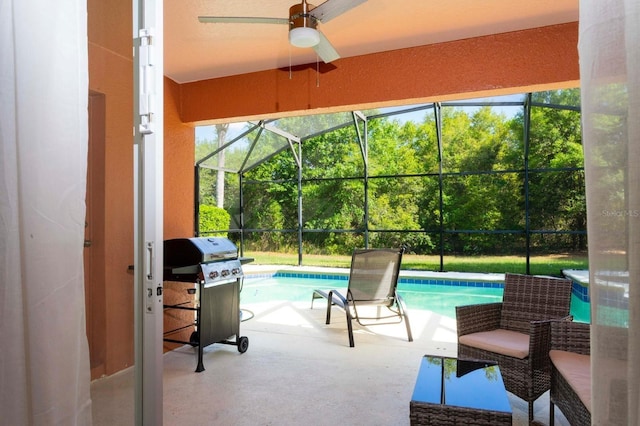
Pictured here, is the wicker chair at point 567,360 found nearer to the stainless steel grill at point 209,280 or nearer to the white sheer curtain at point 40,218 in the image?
the white sheer curtain at point 40,218

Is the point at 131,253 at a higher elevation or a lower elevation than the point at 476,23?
lower

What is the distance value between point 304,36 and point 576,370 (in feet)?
8.41

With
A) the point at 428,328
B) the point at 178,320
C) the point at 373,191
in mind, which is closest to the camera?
the point at 178,320

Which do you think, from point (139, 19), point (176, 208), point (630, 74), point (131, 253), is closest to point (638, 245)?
point (630, 74)

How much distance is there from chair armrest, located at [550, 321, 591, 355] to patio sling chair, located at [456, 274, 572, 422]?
0.04 meters

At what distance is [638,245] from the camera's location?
2.61ft

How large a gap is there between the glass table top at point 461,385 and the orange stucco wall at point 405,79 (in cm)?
233

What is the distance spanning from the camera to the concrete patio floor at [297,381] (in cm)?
272

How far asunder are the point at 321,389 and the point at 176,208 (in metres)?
2.43

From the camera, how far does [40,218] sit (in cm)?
119

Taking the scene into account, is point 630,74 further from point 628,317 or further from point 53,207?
point 53,207

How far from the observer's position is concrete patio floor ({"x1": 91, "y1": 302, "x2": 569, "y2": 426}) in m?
2.72

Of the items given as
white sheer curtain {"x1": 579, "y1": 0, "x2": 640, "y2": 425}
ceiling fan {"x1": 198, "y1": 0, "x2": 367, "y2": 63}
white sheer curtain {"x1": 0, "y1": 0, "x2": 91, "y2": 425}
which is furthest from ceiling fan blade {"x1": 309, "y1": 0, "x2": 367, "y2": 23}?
white sheer curtain {"x1": 579, "y1": 0, "x2": 640, "y2": 425}

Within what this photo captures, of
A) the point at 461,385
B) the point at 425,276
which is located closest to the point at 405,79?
the point at 461,385
